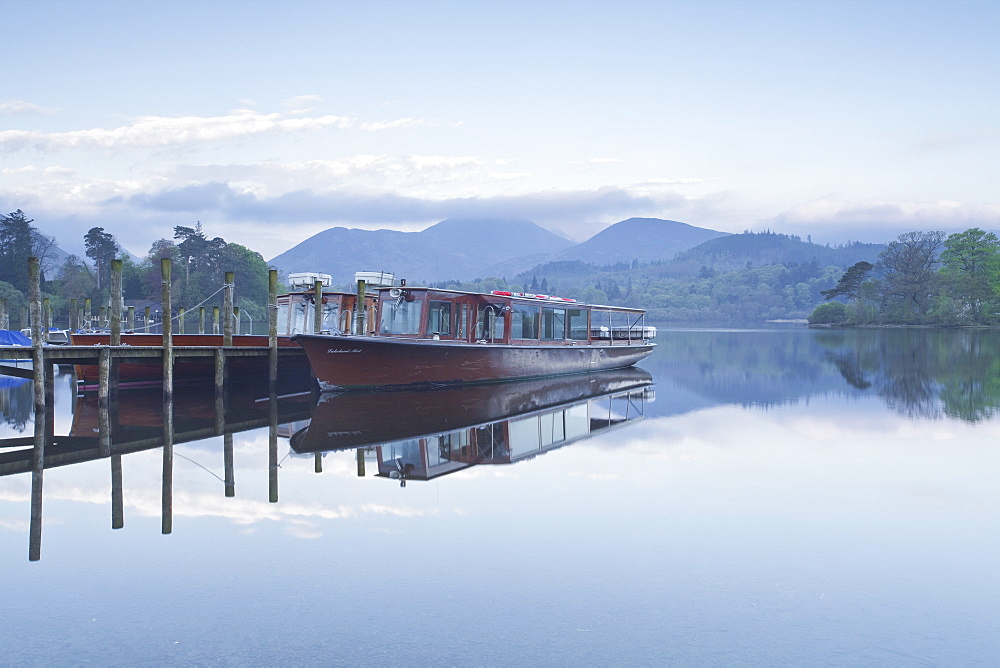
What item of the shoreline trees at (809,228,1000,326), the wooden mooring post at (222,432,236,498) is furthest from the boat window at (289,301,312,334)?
the shoreline trees at (809,228,1000,326)

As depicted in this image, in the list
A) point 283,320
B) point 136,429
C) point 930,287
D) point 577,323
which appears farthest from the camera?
point 930,287

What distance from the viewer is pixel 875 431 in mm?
18031

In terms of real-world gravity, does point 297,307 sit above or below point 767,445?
above

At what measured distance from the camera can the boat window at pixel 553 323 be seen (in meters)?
29.8

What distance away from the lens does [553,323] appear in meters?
30.4

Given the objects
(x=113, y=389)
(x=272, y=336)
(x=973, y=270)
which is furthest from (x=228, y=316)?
(x=973, y=270)

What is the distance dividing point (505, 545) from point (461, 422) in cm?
935

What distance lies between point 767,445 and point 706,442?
4.04 ft

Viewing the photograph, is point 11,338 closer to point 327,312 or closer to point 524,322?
point 327,312

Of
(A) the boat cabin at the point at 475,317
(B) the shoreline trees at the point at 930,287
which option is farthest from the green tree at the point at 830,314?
(A) the boat cabin at the point at 475,317

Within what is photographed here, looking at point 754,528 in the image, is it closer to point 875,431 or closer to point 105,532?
point 105,532

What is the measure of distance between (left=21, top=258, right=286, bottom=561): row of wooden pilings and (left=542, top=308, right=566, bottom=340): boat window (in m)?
10.0

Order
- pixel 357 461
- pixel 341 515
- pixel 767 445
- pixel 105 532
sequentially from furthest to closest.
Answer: pixel 767 445
pixel 357 461
pixel 341 515
pixel 105 532

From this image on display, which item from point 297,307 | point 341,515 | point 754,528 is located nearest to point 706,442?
point 754,528
